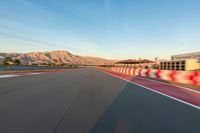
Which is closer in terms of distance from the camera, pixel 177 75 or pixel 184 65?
pixel 177 75

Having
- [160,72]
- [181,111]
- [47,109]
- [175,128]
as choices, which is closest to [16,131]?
[47,109]

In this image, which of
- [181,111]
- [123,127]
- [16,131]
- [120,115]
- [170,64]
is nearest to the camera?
[16,131]

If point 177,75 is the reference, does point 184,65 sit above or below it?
above

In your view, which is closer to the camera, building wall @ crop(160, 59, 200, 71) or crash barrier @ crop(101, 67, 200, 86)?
crash barrier @ crop(101, 67, 200, 86)

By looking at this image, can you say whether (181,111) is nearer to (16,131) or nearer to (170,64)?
(16,131)

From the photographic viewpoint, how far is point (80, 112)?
4.56m

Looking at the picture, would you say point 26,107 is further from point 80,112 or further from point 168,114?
point 168,114

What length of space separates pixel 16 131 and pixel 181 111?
4.23m

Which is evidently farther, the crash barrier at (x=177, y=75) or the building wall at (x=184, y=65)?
the building wall at (x=184, y=65)

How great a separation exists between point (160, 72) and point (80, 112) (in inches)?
573

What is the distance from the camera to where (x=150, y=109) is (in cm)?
492

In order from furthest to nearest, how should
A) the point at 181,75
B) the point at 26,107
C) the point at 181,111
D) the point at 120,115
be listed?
the point at 181,75, the point at 26,107, the point at 181,111, the point at 120,115

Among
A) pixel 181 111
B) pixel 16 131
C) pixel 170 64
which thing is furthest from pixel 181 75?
pixel 170 64

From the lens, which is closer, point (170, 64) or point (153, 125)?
point (153, 125)
